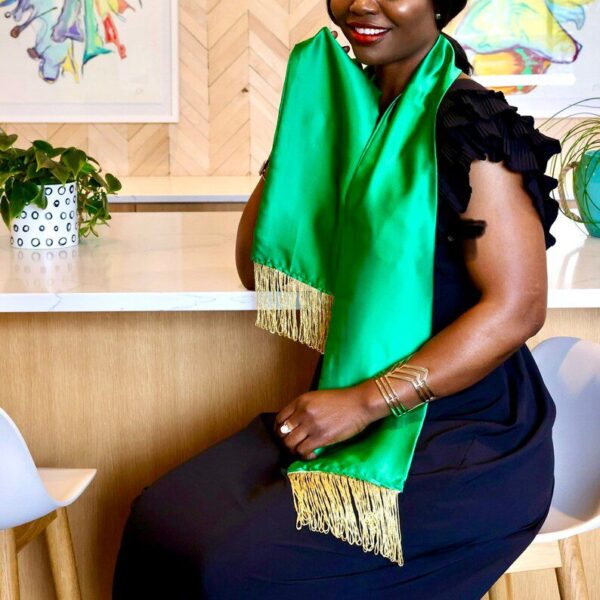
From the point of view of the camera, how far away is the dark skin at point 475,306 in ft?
4.41

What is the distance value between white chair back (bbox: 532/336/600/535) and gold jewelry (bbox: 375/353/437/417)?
33 cm

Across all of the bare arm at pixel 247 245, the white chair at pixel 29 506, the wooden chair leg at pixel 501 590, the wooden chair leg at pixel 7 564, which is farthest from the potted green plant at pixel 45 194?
the wooden chair leg at pixel 501 590

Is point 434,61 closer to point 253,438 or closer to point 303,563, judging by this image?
point 253,438

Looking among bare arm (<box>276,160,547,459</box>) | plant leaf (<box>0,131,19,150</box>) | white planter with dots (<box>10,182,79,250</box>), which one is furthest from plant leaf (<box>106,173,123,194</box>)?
bare arm (<box>276,160,547,459</box>)

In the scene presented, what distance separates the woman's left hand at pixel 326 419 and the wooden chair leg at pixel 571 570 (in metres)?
0.44

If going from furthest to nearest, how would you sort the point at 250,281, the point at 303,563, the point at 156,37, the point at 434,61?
the point at 156,37, the point at 250,281, the point at 434,61, the point at 303,563

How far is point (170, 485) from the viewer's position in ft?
4.81

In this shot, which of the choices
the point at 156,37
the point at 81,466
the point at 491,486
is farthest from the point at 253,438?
the point at 156,37

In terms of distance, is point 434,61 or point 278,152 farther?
point 278,152

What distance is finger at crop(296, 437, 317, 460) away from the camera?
140 cm

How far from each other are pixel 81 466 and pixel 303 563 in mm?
821

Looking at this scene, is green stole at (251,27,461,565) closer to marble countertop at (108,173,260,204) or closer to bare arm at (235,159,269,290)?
bare arm at (235,159,269,290)

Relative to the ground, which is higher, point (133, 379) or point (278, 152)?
point (278, 152)

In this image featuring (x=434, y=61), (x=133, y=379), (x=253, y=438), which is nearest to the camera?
(x=434, y=61)
